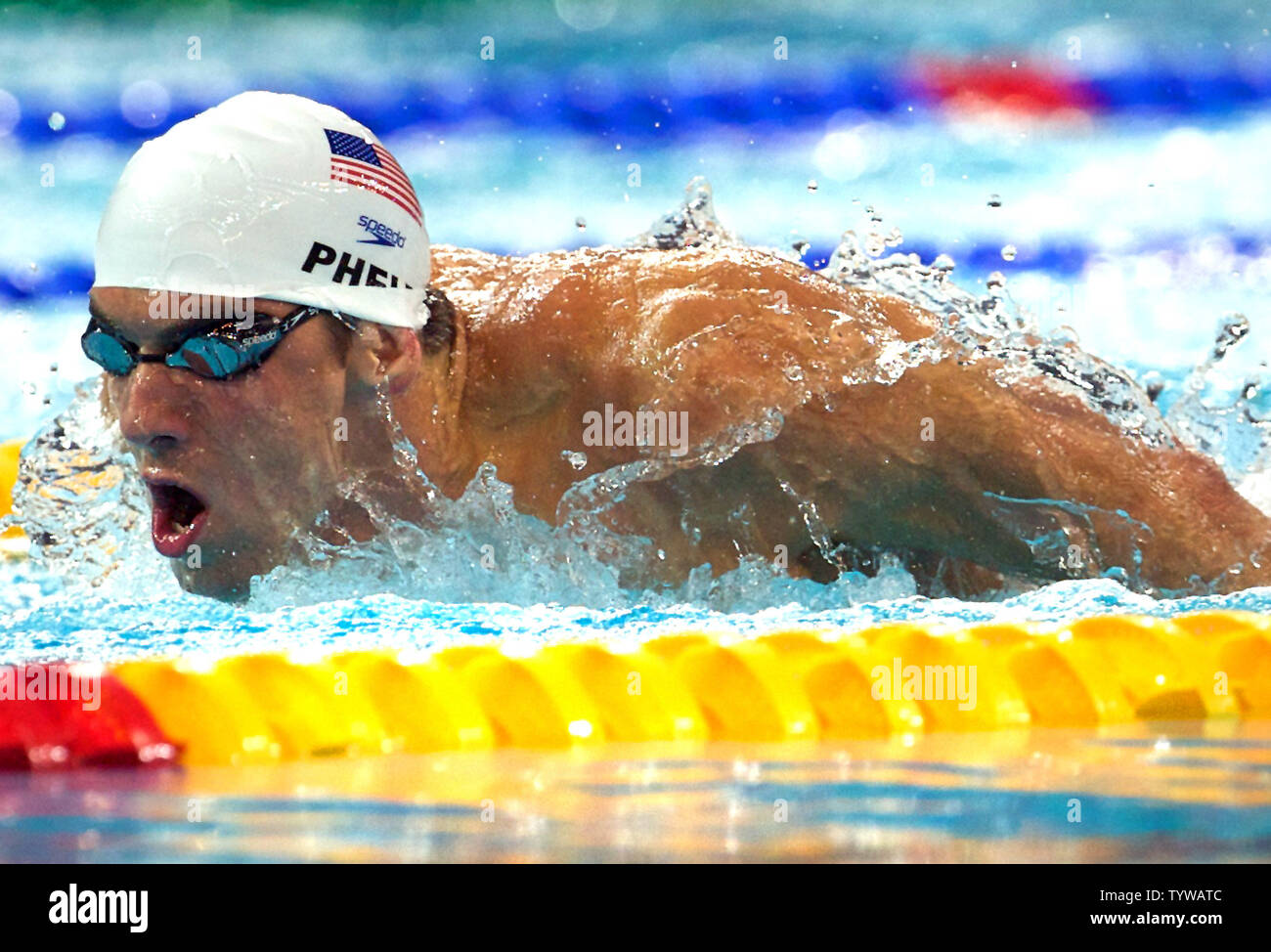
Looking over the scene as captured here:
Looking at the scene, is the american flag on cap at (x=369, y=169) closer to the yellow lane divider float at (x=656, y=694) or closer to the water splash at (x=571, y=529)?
the water splash at (x=571, y=529)

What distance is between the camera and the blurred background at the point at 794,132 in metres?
5.49

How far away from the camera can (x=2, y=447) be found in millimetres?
4676

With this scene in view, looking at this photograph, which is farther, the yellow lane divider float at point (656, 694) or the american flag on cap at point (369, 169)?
the american flag on cap at point (369, 169)

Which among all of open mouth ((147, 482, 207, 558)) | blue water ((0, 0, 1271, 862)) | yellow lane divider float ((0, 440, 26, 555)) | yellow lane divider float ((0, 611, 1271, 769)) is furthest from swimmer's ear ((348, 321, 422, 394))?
blue water ((0, 0, 1271, 862))

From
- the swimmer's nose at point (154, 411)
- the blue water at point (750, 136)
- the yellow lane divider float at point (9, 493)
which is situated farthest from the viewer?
the blue water at point (750, 136)

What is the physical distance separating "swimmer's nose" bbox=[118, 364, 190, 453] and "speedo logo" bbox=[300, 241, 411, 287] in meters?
0.31

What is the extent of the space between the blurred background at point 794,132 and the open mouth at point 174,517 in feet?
10.5

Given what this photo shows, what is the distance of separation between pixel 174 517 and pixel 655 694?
1.01 metres

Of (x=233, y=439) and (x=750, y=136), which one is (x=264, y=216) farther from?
(x=750, y=136)

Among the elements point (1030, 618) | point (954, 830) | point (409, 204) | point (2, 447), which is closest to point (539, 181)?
point (2, 447)

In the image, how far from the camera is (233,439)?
8.12ft

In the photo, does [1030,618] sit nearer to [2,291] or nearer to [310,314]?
[310,314]

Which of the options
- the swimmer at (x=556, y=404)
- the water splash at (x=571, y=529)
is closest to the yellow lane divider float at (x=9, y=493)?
the water splash at (x=571, y=529)

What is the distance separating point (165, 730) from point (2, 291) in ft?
13.5
